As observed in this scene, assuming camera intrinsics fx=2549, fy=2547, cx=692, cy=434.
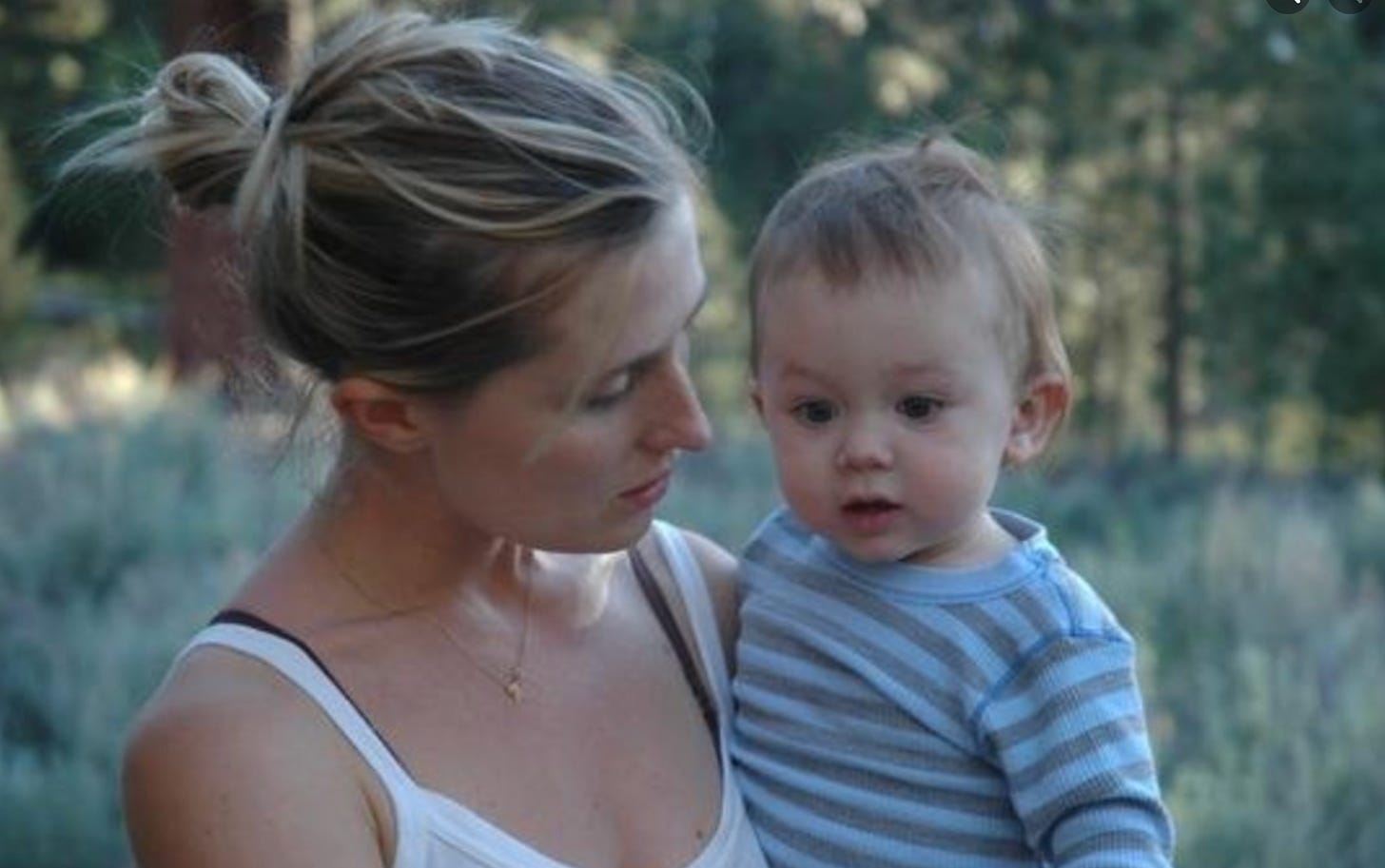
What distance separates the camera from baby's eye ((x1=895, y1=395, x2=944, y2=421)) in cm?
→ 238

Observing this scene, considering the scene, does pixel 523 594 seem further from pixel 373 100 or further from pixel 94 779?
pixel 94 779

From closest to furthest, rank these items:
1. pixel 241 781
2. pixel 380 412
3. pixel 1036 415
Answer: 1. pixel 241 781
2. pixel 380 412
3. pixel 1036 415

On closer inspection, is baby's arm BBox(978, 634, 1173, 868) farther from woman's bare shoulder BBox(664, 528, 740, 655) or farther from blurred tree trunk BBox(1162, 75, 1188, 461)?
blurred tree trunk BBox(1162, 75, 1188, 461)

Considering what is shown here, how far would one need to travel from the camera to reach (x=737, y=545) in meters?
8.15

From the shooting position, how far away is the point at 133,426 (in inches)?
405

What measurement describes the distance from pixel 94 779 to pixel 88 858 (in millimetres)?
173

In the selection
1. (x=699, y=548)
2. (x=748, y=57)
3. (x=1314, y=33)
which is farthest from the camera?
(x=748, y=57)

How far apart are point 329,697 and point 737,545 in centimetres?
601

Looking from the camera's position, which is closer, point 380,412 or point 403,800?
point 403,800

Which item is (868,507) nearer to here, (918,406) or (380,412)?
(918,406)

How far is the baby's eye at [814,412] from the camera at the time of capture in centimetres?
242

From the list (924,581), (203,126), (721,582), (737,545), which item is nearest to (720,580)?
(721,582)

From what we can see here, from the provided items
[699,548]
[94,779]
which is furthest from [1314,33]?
[699,548]

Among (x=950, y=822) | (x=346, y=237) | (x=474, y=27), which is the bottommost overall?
(x=950, y=822)
